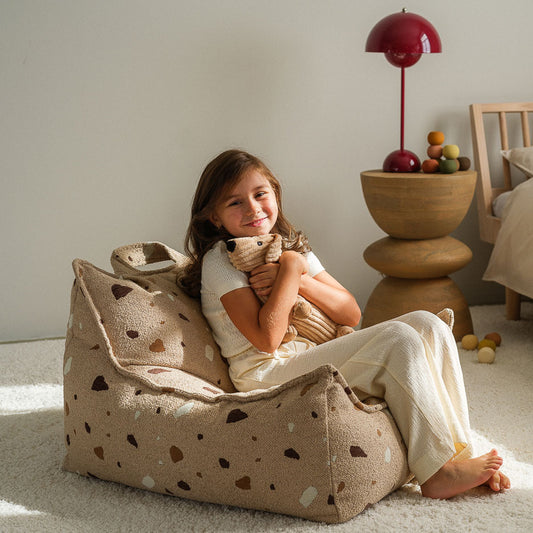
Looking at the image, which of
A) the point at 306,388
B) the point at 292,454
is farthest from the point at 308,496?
the point at 306,388

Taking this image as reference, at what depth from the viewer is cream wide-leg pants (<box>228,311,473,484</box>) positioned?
49.2 inches

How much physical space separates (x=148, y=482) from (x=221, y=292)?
1.42 ft

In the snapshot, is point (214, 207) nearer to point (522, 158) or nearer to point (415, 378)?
point (415, 378)

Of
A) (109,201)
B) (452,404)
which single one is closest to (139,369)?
(452,404)

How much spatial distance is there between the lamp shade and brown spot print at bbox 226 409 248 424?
56.4 inches

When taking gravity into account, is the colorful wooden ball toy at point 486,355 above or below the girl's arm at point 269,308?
below

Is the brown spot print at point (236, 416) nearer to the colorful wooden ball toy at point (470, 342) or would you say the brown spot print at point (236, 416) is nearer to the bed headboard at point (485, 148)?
the colorful wooden ball toy at point (470, 342)

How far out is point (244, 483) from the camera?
3.94 feet

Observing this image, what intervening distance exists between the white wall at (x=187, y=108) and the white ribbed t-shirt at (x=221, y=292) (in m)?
0.98

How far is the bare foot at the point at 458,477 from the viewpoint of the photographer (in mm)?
1238

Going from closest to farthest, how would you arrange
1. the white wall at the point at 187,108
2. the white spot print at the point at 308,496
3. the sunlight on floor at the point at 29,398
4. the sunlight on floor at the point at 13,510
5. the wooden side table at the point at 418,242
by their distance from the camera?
the white spot print at the point at 308,496 < the sunlight on floor at the point at 13,510 < the sunlight on floor at the point at 29,398 < the wooden side table at the point at 418,242 < the white wall at the point at 187,108

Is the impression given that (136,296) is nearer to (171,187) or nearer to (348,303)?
(348,303)

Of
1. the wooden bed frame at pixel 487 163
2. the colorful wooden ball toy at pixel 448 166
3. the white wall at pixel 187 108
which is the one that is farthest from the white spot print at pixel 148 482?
the wooden bed frame at pixel 487 163

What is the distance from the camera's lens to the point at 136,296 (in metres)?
1.46
